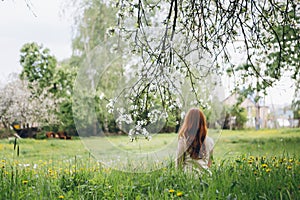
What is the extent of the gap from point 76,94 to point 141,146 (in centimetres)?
91

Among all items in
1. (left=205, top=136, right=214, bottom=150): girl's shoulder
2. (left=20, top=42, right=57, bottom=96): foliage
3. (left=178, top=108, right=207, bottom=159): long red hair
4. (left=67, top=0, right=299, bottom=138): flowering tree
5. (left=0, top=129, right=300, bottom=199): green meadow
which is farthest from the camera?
(left=20, top=42, right=57, bottom=96): foliage

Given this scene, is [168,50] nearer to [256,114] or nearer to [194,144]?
[194,144]

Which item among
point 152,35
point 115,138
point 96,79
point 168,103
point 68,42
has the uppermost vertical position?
point 68,42

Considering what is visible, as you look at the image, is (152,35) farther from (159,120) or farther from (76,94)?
(76,94)

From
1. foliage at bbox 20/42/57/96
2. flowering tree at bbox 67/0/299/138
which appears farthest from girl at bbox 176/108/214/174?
foliage at bbox 20/42/57/96

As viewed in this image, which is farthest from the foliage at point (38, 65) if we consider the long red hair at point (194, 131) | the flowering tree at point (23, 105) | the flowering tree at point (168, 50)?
the flowering tree at point (168, 50)

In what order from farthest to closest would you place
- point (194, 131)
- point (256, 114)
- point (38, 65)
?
1. point (256, 114)
2. point (38, 65)
3. point (194, 131)

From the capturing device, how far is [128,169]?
11.3 ft

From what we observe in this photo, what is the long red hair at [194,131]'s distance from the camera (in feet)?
11.5

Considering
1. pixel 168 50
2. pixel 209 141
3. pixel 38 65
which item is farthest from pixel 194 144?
pixel 38 65

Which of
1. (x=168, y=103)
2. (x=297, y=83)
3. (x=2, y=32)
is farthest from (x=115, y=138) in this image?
(x=2, y=32)

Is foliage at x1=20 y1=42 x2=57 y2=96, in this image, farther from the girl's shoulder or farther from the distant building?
the girl's shoulder

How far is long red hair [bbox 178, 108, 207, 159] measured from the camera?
11.5 ft

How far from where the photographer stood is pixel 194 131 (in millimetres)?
3672
